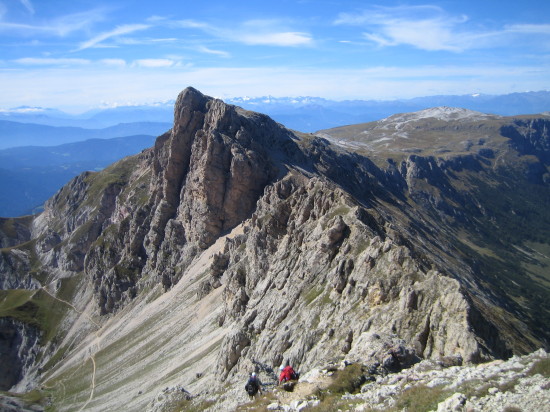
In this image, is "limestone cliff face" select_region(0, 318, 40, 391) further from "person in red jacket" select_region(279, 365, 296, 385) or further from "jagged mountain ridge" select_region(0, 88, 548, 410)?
"person in red jacket" select_region(279, 365, 296, 385)

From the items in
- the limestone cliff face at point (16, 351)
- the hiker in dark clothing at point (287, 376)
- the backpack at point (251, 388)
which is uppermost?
the hiker in dark clothing at point (287, 376)

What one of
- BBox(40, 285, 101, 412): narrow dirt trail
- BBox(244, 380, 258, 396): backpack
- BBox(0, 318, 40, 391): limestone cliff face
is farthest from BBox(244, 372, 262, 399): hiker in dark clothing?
BBox(0, 318, 40, 391): limestone cliff face

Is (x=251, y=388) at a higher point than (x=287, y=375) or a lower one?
lower

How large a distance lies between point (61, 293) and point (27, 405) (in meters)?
73.4

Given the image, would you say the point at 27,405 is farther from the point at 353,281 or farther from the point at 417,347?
the point at 417,347

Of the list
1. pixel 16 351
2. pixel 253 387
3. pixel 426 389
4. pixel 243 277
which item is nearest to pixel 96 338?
pixel 16 351

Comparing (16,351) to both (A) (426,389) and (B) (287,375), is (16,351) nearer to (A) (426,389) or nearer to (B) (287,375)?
(B) (287,375)

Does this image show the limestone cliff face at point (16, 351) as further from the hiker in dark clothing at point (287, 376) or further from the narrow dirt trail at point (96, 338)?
the hiker in dark clothing at point (287, 376)

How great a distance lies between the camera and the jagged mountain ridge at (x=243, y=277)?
46312mm

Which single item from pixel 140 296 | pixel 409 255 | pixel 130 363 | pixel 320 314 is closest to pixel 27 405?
pixel 130 363

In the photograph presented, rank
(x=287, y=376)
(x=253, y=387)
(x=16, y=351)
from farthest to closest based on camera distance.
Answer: (x=16, y=351), (x=253, y=387), (x=287, y=376)

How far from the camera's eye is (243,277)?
8888cm

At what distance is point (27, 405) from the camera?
338ft

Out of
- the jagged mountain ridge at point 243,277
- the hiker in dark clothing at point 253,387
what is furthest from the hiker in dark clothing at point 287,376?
A: the jagged mountain ridge at point 243,277
